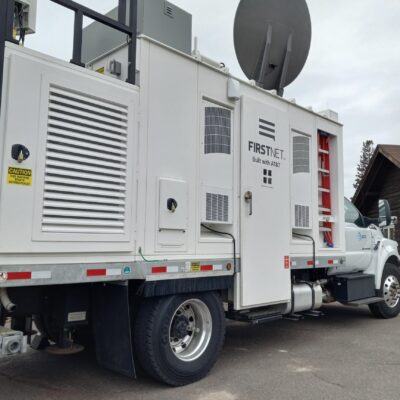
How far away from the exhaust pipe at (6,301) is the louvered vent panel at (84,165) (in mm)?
642

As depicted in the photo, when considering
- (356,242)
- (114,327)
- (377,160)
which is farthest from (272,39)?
(377,160)

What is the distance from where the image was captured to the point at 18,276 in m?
3.44

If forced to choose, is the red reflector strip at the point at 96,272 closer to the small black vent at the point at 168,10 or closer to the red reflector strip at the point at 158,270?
the red reflector strip at the point at 158,270

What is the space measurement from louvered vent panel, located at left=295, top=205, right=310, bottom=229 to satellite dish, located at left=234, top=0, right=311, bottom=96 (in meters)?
1.89

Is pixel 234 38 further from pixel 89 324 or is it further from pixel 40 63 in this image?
pixel 89 324

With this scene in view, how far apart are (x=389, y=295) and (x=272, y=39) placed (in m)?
4.89

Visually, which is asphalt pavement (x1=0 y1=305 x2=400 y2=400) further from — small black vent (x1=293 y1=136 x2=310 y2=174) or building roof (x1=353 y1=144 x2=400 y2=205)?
building roof (x1=353 y1=144 x2=400 y2=205)

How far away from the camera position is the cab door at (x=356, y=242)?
770cm

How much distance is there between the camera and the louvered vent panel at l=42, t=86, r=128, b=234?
12.2 ft

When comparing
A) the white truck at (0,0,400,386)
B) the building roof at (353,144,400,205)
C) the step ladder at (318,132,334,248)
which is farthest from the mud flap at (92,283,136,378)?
the building roof at (353,144,400,205)

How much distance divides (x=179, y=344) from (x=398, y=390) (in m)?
2.19

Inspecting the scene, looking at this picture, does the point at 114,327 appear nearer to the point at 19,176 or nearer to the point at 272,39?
the point at 19,176

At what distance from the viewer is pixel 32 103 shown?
3.62 m

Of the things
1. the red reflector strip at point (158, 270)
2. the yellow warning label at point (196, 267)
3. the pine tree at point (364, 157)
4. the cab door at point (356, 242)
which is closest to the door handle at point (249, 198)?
the yellow warning label at point (196, 267)
